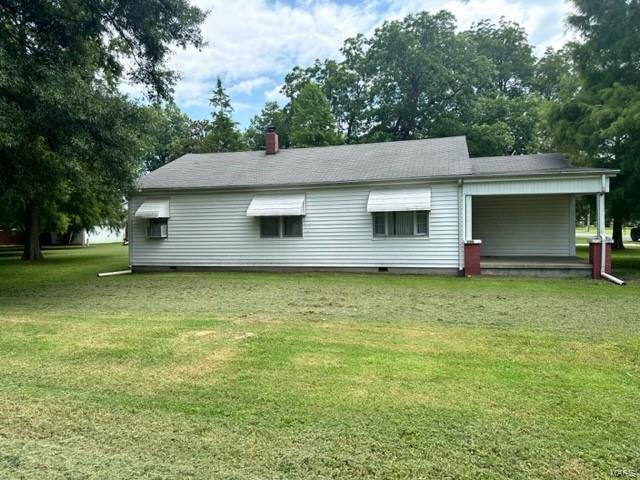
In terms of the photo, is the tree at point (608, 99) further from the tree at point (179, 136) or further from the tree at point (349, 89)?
the tree at point (179, 136)

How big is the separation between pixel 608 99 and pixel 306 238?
33.7ft

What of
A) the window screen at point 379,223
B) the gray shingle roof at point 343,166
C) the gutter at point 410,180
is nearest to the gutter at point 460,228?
the gutter at point 410,180

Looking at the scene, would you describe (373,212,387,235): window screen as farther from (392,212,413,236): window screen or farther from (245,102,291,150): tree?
(245,102,291,150): tree

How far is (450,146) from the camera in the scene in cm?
1513

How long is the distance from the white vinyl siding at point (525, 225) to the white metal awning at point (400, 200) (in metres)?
3.93

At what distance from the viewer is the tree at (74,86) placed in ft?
28.1

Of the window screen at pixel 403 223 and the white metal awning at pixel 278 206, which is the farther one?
the white metal awning at pixel 278 206

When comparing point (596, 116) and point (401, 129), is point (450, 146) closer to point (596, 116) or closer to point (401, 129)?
point (596, 116)

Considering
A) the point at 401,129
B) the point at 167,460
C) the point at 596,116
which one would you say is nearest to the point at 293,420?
the point at 167,460

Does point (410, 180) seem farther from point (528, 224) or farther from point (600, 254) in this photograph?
point (600, 254)

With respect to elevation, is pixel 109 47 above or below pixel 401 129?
below

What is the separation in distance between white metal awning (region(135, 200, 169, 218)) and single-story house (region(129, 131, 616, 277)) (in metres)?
0.04

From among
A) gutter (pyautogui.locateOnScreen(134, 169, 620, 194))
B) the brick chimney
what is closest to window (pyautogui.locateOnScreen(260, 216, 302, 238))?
gutter (pyautogui.locateOnScreen(134, 169, 620, 194))

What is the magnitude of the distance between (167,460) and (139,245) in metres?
13.8
